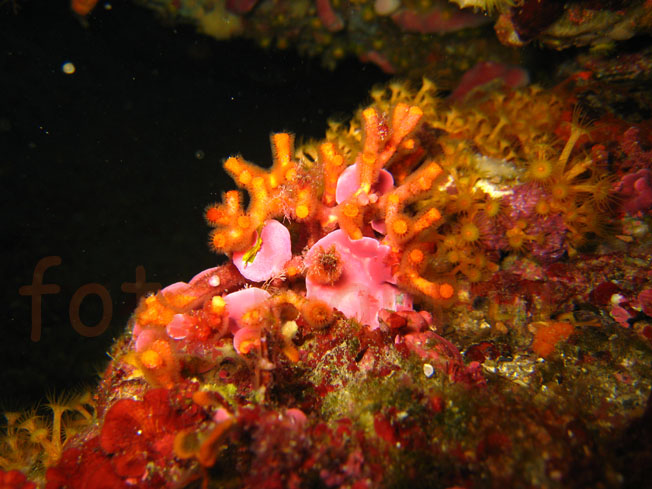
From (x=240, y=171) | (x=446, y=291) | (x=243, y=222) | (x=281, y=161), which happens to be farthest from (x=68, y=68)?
(x=446, y=291)

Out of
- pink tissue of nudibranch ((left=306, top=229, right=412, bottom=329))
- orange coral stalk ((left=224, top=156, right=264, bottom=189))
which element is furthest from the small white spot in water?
pink tissue of nudibranch ((left=306, top=229, right=412, bottom=329))

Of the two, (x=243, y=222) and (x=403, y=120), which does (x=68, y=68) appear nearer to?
(x=243, y=222)

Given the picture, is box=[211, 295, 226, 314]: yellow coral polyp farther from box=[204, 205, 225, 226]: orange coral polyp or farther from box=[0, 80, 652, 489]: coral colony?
box=[204, 205, 225, 226]: orange coral polyp

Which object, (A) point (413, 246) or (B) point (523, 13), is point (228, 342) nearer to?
(A) point (413, 246)

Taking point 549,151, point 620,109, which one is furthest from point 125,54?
point 620,109

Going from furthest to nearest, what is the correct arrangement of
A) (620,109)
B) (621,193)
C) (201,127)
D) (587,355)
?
(201,127) < (620,109) < (621,193) < (587,355)

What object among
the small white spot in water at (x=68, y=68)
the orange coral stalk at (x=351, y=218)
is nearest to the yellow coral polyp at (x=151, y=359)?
the orange coral stalk at (x=351, y=218)
